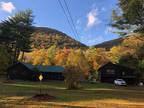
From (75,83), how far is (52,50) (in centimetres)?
7407

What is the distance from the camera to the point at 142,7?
106 ft

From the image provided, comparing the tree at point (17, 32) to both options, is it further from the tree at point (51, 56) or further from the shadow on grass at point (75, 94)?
the shadow on grass at point (75, 94)

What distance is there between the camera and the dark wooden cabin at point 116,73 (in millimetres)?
87312

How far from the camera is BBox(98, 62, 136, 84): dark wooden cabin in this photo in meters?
87.3

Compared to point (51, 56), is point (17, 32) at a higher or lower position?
higher

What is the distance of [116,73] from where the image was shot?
290ft

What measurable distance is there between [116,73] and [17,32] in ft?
115

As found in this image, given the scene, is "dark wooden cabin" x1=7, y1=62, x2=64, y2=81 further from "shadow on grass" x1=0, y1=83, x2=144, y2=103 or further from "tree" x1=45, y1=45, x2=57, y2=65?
"shadow on grass" x1=0, y1=83, x2=144, y2=103

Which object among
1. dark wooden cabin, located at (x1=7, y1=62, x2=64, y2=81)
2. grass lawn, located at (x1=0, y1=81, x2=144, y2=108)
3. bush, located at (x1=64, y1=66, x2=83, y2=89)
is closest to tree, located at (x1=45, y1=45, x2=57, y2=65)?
dark wooden cabin, located at (x1=7, y1=62, x2=64, y2=81)

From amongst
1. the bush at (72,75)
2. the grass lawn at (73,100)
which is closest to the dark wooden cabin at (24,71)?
the bush at (72,75)

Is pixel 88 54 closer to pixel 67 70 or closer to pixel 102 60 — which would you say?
pixel 102 60

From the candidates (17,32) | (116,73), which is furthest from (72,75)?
(17,32)

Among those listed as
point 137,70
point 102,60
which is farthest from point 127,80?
point 102,60

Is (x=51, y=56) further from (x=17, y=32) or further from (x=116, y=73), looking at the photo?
(x=116, y=73)
